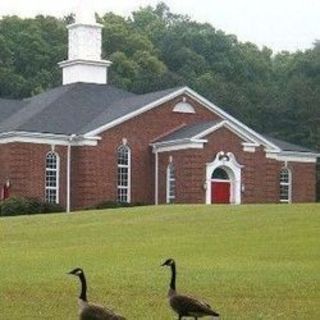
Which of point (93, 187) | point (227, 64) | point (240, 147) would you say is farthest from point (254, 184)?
point (227, 64)

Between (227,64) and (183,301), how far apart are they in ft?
330

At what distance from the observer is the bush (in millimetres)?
54750

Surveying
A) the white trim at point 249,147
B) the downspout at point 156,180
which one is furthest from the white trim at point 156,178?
the white trim at point 249,147

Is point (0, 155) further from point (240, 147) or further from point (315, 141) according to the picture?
point (315, 141)

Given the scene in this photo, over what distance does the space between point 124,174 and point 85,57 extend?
9.16 metres

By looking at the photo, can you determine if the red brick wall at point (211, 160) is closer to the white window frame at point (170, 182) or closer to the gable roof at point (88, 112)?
the white window frame at point (170, 182)

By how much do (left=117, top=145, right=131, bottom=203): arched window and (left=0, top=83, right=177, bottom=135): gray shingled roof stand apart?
6.38 feet

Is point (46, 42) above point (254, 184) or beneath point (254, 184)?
above

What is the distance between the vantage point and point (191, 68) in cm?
11381

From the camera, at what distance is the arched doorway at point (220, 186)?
201ft

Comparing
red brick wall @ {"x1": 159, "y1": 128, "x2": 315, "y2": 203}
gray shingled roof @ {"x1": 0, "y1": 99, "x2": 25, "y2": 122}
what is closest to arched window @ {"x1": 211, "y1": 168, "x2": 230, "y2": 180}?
red brick wall @ {"x1": 159, "y1": 128, "x2": 315, "y2": 203}

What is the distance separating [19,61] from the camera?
4050 inches

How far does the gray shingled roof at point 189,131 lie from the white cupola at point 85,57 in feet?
24.5

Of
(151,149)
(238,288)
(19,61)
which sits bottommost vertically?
(238,288)
